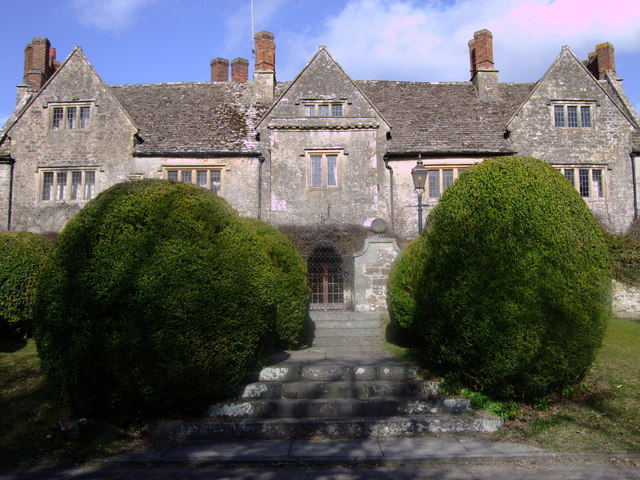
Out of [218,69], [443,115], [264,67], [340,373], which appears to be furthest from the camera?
[218,69]

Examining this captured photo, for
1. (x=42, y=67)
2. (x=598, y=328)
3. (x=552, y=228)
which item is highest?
(x=42, y=67)

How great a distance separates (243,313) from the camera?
266 inches

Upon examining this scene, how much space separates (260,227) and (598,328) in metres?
7.38

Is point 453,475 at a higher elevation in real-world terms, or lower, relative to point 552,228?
lower

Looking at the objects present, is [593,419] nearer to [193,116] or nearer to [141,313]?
[141,313]

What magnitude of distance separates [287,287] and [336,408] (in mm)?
3993

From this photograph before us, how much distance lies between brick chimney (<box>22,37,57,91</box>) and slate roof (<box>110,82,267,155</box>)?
331cm

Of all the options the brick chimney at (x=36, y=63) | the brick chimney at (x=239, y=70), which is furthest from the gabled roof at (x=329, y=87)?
the brick chimney at (x=36, y=63)

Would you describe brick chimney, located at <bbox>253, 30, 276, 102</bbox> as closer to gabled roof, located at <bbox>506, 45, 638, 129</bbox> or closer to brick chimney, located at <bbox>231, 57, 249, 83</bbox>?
brick chimney, located at <bbox>231, 57, 249, 83</bbox>

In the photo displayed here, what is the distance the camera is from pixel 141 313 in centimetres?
627

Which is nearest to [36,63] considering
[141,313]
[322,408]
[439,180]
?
[439,180]

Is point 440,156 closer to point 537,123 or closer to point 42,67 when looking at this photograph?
point 537,123

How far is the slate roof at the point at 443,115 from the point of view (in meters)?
20.6

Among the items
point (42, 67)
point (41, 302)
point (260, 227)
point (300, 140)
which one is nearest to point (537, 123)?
point (300, 140)
